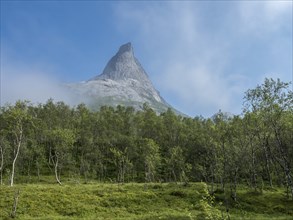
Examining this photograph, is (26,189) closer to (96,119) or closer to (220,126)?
(220,126)

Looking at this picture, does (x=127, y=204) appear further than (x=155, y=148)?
No

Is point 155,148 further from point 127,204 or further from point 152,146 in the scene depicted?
point 127,204

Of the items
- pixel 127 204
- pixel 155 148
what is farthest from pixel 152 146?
pixel 127 204

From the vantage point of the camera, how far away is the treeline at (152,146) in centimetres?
7325

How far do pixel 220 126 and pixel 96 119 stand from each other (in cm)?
7660

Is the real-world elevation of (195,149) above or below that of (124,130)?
below

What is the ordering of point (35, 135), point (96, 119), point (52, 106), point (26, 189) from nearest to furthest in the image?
point (26, 189) < point (35, 135) < point (96, 119) < point (52, 106)

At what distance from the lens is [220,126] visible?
7338 cm

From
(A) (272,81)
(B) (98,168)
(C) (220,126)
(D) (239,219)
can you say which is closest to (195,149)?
(B) (98,168)

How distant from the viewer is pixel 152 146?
85.9 meters

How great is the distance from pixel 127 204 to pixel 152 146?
3012cm

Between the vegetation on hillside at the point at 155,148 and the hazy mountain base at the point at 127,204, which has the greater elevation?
the vegetation on hillside at the point at 155,148

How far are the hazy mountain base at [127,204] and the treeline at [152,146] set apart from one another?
5.41 m

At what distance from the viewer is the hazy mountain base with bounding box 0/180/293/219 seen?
4994 cm
